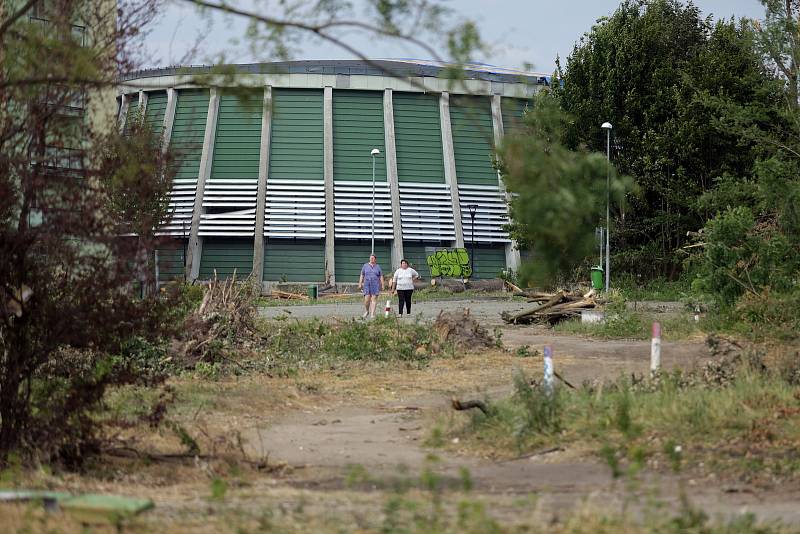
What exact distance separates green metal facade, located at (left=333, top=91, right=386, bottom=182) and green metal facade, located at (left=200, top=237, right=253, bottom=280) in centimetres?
604

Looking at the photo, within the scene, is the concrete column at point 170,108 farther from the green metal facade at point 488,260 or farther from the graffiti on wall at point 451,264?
the green metal facade at point 488,260

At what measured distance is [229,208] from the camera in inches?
2247

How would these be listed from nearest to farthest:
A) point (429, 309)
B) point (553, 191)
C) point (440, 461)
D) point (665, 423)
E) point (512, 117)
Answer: point (553, 191)
point (512, 117)
point (440, 461)
point (665, 423)
point (429, 309)

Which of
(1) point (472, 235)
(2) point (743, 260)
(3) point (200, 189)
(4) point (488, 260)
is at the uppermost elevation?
(3) point (200, 189)

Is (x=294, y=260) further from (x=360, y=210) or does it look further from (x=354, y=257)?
(x=360, y=210)

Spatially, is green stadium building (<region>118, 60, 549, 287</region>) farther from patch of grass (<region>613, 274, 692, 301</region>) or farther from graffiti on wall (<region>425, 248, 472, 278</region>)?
patch of grass (<region>613, 274, 692, 301</region>)

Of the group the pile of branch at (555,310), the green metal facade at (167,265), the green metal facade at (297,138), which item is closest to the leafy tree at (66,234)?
the green metal facade at (167,265)

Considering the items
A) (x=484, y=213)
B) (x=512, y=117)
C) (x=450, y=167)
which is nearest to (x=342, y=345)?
(x=512, y=117)

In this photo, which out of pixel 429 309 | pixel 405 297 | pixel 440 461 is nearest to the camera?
pixel 440 461

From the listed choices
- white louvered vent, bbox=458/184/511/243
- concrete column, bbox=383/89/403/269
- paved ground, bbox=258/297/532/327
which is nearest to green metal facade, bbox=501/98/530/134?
paved ground, bbox=258/297/532/327

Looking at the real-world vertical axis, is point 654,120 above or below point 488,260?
above

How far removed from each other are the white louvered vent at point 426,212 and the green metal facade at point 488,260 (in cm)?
169

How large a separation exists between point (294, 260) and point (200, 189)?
6055mm

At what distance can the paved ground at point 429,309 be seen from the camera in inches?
1225
